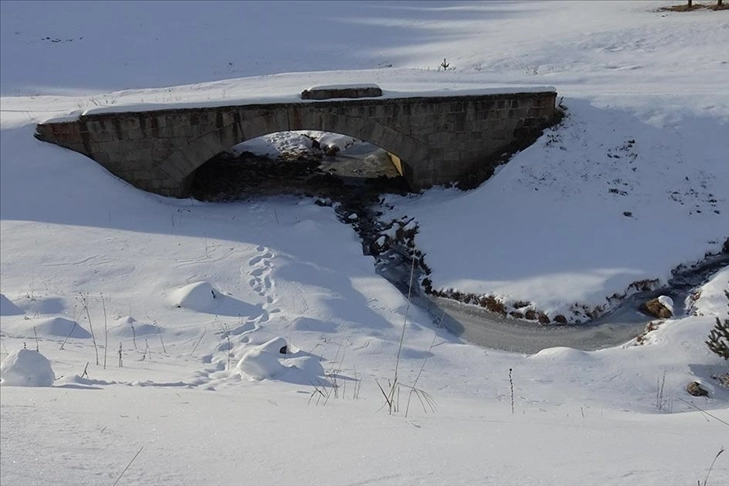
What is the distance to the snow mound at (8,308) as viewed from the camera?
8325mm

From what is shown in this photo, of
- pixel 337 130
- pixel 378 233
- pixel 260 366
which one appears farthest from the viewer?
pixel 337 130

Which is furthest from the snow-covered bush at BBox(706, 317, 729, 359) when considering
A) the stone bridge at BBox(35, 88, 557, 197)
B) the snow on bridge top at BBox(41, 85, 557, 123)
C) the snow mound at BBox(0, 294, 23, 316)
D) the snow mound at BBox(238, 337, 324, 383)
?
the snow mound at BBox(0, 294, 23, 316)

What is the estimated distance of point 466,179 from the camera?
13.9 meters

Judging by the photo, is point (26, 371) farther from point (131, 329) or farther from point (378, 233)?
point (378, 233)

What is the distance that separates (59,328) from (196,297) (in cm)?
183

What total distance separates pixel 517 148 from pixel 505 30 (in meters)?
12.5

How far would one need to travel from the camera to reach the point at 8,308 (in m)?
8.45

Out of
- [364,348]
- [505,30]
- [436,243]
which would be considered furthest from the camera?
[505,30]

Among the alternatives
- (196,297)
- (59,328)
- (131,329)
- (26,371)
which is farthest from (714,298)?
(26,371)

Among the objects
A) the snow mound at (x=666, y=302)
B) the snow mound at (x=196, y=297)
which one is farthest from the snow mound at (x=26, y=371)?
the snow mound at (x=666, y=302)

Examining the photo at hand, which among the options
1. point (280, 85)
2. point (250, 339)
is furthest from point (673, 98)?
point (250, 339)

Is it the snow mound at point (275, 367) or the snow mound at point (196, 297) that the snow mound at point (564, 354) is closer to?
the snow mound at point (275, 367)

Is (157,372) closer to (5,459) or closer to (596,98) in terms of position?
(5,459)

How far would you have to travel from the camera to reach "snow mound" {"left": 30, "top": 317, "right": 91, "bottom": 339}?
7.74 m
